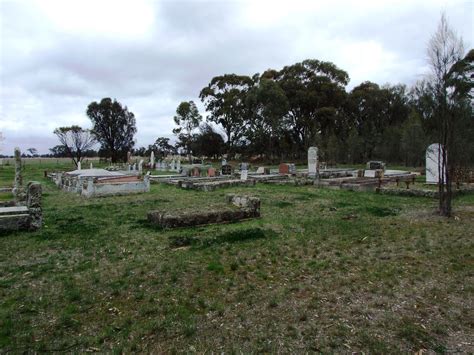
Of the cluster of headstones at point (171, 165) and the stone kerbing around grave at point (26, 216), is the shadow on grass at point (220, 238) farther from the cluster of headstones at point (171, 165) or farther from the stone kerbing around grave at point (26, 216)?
the cluster of headstones at point (171, 165)

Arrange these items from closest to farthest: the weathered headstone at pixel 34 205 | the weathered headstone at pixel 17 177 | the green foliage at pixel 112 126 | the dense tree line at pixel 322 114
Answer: the weathered headstone at pixel 34 205 → the weathered headstone at pixel 17 177 → the dense tree line at pixel 322 114 → the green foliage at pixel 112 126

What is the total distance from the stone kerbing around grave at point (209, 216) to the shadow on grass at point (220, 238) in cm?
93

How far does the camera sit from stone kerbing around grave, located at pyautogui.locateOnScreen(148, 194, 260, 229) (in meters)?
8.13

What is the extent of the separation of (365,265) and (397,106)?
1856 inches

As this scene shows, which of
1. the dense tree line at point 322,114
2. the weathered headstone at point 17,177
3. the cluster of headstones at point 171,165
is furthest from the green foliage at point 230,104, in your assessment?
the weathered headstone at point 17,177

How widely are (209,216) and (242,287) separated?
3987mm

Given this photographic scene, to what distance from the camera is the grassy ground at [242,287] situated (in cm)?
339

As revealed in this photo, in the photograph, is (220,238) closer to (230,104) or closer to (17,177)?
(17,177)

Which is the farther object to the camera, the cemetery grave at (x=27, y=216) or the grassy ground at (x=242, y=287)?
the cemetery grave at (x=27, y=216)

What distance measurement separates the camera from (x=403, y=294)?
4.40 metres

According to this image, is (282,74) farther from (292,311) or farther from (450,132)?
(292,311)

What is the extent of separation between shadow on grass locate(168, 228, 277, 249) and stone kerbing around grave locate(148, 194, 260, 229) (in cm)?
93

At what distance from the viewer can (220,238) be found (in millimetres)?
7137

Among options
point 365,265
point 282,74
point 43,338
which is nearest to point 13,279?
point 43,338
